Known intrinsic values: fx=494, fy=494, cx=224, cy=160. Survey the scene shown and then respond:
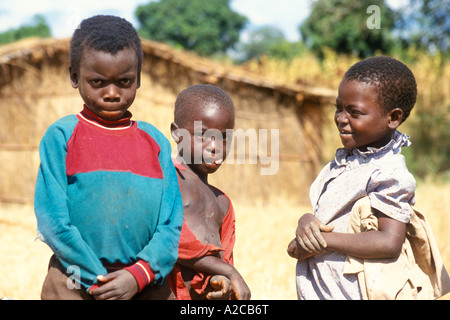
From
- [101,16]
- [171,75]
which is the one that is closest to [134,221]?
[101,16]

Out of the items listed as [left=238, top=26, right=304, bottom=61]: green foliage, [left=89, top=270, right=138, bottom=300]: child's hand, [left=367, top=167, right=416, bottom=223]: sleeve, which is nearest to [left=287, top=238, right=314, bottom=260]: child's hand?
[left=367, top=167, right=416, bottom=223]: sleeve

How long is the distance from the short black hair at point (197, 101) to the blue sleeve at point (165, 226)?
45 cm

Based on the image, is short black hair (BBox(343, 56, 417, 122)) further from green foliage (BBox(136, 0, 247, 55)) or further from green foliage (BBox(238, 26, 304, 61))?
green foliage (BBox(136, 0, 247, 55))

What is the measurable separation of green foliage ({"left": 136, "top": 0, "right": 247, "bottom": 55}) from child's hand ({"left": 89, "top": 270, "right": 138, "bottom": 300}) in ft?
122

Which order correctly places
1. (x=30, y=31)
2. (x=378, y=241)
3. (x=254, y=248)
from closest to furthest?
1. (x=378, y=241)
2. (x=254, y=248)
3. (x=30, y=31)

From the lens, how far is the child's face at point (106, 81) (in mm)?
1872

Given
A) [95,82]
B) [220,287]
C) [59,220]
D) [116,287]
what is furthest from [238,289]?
[95,82]

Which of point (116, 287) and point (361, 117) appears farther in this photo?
point (361, 117)

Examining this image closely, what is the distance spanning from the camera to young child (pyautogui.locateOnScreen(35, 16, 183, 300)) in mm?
1758

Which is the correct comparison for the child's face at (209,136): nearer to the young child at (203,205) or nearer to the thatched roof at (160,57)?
the young child at (203,205)

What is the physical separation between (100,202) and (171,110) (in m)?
7.72

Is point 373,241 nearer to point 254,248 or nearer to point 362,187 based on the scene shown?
point 362,187

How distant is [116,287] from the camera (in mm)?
1755
